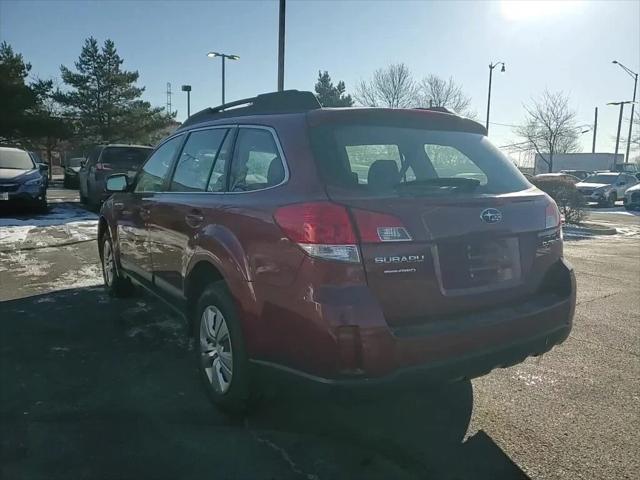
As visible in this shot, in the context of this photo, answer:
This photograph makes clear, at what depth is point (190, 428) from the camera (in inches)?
119

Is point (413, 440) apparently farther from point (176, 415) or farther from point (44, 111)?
point (44, 111)

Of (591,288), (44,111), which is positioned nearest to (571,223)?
(591,288)

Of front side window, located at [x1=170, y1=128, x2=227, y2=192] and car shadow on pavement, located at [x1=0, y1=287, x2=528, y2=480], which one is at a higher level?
front side window, located at [x1=170, y1=128, x2=227, y2=192]

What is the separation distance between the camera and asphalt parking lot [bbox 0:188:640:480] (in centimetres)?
265

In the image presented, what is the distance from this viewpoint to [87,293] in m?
6.02

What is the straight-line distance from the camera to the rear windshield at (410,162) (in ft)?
8.86

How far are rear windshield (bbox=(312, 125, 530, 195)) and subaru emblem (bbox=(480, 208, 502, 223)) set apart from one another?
0.57ft

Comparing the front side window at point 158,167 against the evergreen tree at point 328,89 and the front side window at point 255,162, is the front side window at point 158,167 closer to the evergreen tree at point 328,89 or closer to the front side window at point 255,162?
the front side window at point 255,162

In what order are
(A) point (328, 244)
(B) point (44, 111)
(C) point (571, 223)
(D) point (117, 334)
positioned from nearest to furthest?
(A) point (328, 244)
(D) point (117, 334)
(C) point (571, 223)
(B) point (44, 111)

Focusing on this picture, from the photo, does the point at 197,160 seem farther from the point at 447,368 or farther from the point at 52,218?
the point at 52,218

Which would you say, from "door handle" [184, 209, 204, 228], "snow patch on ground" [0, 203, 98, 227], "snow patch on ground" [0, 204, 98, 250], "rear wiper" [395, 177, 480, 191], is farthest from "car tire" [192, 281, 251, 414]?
"snow patch on ground" [0, 203, 98, 227]

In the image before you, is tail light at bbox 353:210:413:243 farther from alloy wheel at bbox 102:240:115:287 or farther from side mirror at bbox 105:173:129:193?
alloy wheel at bbox 102:240:115:287

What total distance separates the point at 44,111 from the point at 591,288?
1488 inches

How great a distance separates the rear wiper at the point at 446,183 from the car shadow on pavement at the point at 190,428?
3.42ft
